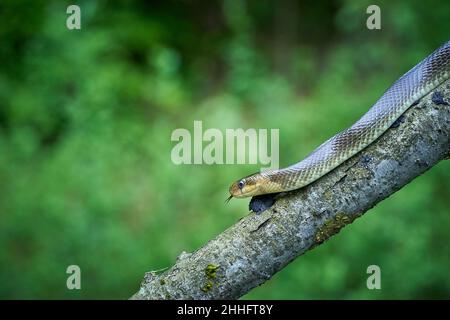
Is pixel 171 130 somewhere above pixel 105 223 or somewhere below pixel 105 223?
above

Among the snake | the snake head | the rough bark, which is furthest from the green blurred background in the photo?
the rough bark

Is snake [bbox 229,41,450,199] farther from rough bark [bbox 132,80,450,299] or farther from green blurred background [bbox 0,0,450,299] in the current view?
green blurred background [bbox 0,0,450,299]

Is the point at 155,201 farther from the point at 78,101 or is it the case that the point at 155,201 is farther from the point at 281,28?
the point at 281,28

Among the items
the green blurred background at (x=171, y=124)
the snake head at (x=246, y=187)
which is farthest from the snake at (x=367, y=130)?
the green blurred background at (x=171, y=124)

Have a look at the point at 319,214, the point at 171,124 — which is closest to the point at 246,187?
the point at 319,214

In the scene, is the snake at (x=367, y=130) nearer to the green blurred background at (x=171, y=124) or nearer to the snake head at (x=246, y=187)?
the snake head at (x=246, y=187)

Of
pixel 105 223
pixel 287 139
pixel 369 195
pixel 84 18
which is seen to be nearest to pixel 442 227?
pixel 287 139

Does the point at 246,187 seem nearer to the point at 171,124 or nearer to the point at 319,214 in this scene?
the point at 319,214
